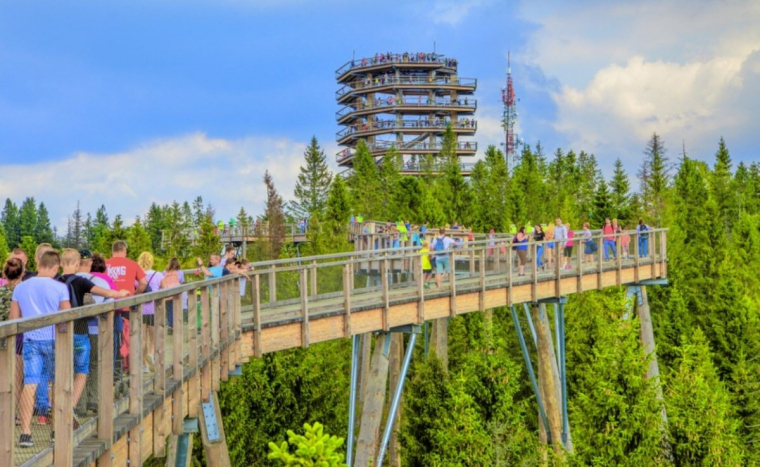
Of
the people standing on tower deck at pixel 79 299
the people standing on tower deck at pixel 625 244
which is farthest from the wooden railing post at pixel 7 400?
the people standing on tower deck at pixel 625 244

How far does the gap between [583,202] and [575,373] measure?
44.6 metres

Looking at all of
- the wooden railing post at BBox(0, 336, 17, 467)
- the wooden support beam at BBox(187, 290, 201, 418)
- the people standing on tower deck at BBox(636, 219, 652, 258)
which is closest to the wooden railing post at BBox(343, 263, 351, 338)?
the wooden support beam at BBox(187, 290, 201, 418)

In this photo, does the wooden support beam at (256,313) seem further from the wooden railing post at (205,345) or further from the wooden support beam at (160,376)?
the wooden support beam at (160,376)

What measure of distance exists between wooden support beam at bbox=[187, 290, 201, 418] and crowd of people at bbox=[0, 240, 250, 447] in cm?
40

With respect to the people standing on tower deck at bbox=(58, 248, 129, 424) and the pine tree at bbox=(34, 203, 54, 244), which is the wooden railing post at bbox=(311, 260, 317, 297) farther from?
the pine tree at bbox=(34, 203, 54, 244)

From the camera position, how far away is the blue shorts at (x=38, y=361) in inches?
223

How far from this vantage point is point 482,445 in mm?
27688

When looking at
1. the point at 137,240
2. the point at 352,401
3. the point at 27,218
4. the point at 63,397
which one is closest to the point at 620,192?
the point at 137,240

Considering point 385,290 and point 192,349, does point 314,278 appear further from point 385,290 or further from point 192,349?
point 192,349

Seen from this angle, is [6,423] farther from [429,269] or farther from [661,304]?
[661,304]

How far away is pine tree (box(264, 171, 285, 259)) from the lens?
244 feet

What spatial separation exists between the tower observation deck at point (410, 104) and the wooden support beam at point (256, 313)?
7794 centimetres

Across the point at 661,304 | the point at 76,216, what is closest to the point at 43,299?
the point at 661,304

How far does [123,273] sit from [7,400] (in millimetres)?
5089
